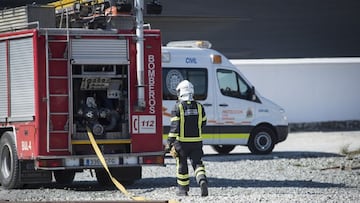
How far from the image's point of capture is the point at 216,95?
23.9m

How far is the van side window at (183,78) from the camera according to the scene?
2317 centimetres

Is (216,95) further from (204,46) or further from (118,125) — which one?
(118,125)

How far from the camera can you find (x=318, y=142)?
94.8 ft

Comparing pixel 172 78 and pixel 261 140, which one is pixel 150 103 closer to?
pixel 172 78

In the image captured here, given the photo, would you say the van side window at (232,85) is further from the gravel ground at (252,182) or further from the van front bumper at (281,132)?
the gravel ground at (252,182)

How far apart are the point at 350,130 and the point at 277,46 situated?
4.25 m

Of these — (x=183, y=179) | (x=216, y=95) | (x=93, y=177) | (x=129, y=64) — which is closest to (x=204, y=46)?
(x=216, y=95)

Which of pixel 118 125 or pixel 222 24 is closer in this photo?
pixel 118 125

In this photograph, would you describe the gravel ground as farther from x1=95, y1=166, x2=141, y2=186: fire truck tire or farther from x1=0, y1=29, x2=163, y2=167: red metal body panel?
x1=0, y1=29, x2=163, y2=167: red metal body panel

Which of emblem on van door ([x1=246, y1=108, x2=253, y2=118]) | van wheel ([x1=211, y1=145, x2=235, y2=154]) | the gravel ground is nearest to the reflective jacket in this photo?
the gravel ground

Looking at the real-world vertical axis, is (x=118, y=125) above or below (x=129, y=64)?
below

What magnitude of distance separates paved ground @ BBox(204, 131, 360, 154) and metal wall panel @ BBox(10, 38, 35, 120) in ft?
35.2

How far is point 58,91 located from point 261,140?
9.42 m

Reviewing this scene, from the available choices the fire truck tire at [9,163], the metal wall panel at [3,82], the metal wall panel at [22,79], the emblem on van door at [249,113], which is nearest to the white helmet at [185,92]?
the metal wall panel at [22,79]
